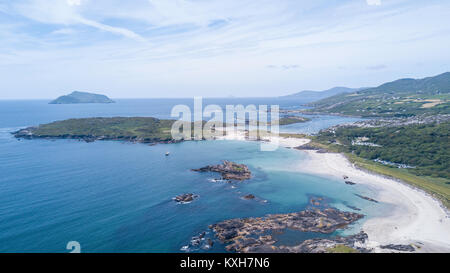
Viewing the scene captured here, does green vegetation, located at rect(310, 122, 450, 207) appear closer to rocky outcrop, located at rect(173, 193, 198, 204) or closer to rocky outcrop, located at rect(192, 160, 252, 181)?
rocky outcrop, located at rect(192, 160, 252, 181)

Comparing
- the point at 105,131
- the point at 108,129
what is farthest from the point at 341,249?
the point at 108,129

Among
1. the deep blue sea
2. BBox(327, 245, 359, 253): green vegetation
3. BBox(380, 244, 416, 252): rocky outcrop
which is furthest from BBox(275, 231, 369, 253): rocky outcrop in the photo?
BBox(380, 244, 416, 252): rocky outcrop

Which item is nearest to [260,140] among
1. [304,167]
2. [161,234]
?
[304,167]

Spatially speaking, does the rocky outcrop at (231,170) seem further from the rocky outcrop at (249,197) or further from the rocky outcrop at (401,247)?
the rocky outcrop at (401,247)

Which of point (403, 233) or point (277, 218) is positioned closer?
point (403, 233)

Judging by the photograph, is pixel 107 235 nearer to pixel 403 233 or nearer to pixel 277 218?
pixel 277 218

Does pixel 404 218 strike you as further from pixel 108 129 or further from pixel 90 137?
pixel 108 129

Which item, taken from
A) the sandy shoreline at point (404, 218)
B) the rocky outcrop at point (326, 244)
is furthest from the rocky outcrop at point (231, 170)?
the rocky outcrop at point (326, 244)
